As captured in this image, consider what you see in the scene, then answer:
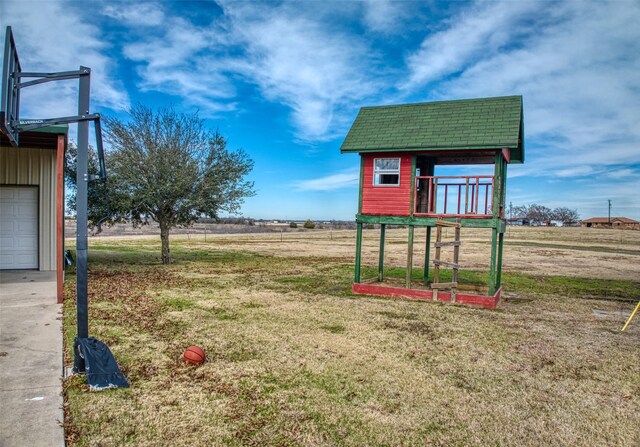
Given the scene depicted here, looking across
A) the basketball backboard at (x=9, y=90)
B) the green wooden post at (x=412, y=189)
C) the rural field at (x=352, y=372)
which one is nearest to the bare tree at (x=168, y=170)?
the rural field at (x=352, y=372)

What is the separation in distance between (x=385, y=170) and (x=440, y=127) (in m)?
2.05

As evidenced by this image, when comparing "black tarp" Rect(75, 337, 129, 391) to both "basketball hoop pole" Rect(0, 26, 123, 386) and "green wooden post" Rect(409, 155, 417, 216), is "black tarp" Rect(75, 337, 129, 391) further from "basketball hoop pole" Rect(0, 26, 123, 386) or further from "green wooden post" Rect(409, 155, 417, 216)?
"green wooden post" Rect(409, 155, 417, 216)

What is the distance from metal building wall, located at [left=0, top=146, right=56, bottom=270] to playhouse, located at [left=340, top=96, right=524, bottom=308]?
1004 centimetres

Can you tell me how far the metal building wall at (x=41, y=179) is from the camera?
13.5m

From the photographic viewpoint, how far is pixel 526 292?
1338 cm

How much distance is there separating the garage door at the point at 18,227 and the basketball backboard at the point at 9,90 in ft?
34.3

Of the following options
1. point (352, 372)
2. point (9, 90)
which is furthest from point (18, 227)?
point (352, 372)


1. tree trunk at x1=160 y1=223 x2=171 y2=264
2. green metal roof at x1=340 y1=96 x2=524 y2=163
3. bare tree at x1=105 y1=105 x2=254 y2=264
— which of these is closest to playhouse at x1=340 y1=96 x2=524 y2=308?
green metal roof at x1=340 y1=96 x2=524 y2=163

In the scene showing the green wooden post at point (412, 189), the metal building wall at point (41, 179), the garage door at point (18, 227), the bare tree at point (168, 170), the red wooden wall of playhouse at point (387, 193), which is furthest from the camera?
the bare tree at point (168, 170)

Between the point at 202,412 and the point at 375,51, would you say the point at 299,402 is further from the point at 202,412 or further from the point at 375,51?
the point at 375,51

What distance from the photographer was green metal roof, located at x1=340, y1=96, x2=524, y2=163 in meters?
11.3

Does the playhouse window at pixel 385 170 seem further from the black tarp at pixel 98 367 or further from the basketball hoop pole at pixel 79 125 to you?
the black tarp at pixel 98 367

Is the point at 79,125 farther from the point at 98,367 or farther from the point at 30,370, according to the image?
the point at 30,370

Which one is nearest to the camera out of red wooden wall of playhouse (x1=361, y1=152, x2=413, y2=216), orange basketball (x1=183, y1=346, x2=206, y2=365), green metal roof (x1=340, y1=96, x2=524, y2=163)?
orange basketball (x1=183, y1=346, x2=206, y2=365)
